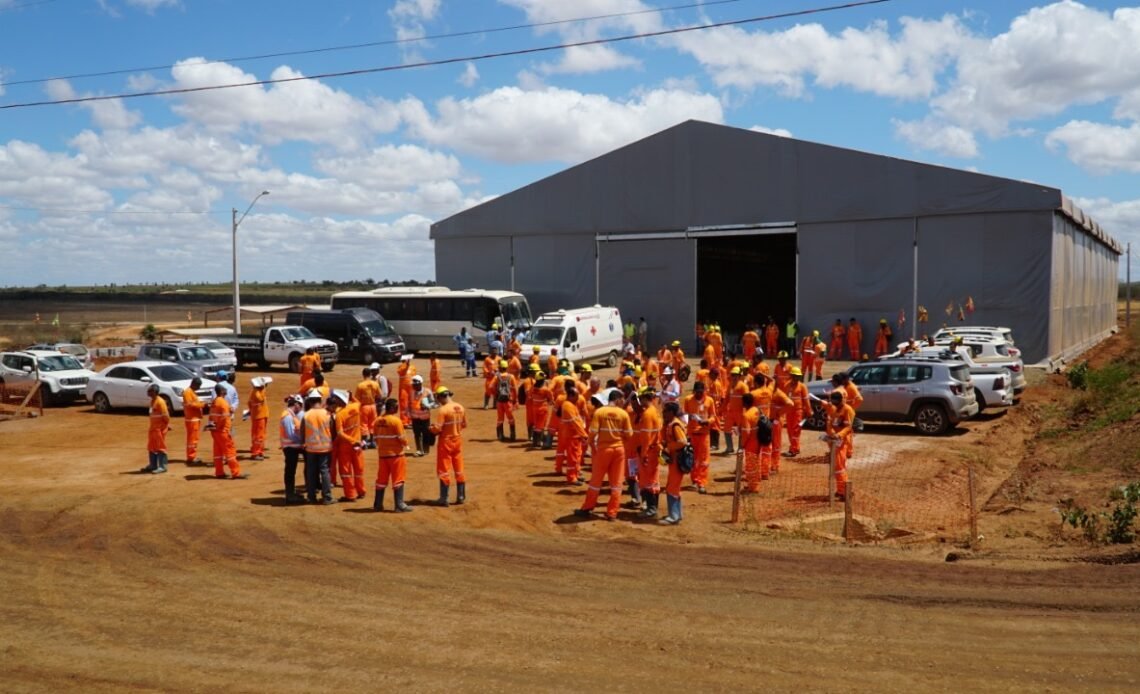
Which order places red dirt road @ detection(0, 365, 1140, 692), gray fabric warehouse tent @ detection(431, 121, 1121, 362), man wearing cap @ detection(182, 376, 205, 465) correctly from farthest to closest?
1. gray fabric warehouse tent @ detection(431, 121, 1121, 362)
2. man wearing cap @ detection(182, 376, 205, 465)
3. red dirt road @ detection(0, 365, 1140, 692)

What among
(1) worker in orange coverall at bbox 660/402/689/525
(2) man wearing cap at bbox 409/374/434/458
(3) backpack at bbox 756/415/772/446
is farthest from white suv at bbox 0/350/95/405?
(3) backpack at bbox 756/415/772/446

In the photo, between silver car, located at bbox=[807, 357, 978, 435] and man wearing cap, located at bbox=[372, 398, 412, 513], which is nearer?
man wearing cap, located at bbox=[372, 398, 412, 513]

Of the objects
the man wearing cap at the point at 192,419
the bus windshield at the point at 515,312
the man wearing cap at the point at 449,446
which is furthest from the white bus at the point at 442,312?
the man wearing cap at the point at 449,446

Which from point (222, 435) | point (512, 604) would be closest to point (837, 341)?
point (222, 435)

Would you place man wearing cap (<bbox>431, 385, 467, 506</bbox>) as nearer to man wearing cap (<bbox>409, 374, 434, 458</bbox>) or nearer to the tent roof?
man wearing cap (<bbox>409, 374, 434, 458</bbox>)

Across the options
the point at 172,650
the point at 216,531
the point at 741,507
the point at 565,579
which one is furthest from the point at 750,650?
the point at 216,531

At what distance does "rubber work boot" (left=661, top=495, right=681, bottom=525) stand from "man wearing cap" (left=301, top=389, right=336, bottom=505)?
197 inches

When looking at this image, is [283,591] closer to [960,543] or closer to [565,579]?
[565,579]

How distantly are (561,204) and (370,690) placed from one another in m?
38.7

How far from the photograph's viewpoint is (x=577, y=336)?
115 feet

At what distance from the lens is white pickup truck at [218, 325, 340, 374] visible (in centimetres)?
3541

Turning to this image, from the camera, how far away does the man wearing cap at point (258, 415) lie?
17027mm

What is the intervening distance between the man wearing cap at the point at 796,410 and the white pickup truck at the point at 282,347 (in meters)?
21.9

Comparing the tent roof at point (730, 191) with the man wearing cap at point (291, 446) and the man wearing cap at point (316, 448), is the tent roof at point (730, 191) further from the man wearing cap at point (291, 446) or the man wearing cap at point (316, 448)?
the man wearing cap at point (291, 446)
